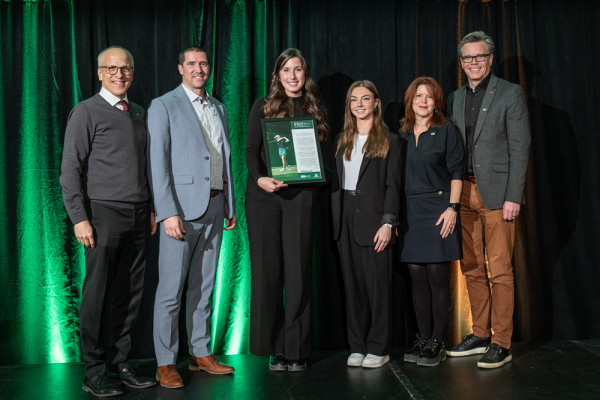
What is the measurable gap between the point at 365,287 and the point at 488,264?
0.79 m

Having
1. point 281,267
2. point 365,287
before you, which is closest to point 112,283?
point 281,267

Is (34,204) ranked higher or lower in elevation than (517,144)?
lower

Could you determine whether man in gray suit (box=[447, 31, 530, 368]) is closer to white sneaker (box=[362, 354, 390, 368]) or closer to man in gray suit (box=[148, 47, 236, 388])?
white sneaker (box=[362, 354, 390, 368])

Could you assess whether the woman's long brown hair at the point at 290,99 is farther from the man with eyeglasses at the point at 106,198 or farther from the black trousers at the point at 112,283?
the black trousers at the point at 112,283

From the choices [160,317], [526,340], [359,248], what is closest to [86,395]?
[160,317]

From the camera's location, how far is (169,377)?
2922mm

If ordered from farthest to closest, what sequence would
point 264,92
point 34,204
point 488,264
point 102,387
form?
point 264,92
point 34,204
point 488,264
point 102,387

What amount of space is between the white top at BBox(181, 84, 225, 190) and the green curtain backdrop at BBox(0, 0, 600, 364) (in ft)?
2.31

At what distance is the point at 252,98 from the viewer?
386cm

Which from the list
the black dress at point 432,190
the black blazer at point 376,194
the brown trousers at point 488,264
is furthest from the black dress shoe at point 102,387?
the brown trousers at point 488,264

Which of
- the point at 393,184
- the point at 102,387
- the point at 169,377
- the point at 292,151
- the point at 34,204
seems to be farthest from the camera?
the point at 34,204

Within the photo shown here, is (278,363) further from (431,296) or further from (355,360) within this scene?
(431,296)

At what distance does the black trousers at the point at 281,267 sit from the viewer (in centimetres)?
312

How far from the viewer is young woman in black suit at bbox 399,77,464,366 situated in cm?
318
